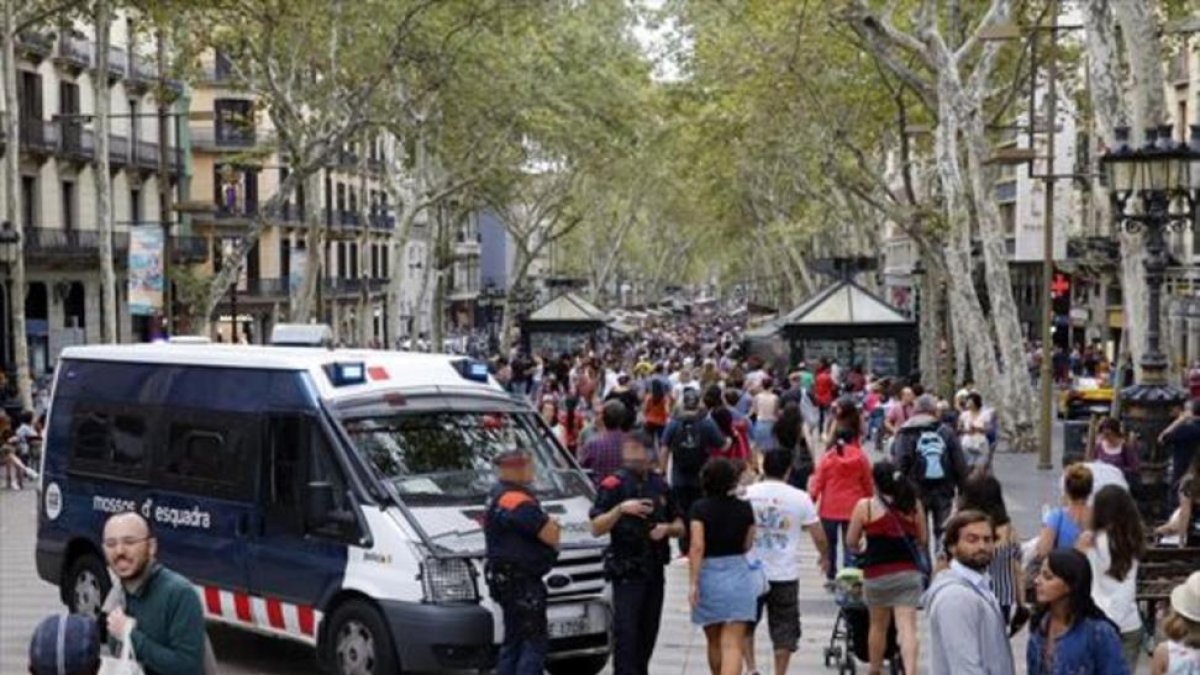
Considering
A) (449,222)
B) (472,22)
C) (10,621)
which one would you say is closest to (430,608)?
(10,621)

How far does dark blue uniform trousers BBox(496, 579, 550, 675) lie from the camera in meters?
9.02

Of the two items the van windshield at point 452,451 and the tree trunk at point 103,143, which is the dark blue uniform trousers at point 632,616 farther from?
the tree trunk at point 103,143

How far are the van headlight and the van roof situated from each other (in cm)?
143

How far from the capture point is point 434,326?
5019cm

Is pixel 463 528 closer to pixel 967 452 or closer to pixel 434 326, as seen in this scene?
pixel 967 452

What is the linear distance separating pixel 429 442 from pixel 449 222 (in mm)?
45107

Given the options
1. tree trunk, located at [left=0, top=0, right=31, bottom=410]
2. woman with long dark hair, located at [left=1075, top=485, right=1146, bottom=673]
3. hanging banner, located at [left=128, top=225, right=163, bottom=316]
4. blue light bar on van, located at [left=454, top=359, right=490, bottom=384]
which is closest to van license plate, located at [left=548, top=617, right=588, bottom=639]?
blue light bar on van, located at [left=454, top=359, right=490, bottom=384]

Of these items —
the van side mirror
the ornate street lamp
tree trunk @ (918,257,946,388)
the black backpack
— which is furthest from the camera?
tree trunk @ (918,257,946,388)

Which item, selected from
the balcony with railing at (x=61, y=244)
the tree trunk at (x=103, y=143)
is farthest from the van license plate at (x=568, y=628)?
the balcony with railing at (x=61, y=244)

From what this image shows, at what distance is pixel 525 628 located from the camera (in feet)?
29.7

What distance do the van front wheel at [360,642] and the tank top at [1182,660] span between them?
492 centimetres

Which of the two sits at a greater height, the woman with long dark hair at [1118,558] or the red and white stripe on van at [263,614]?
the woman with long dark hair at [1118,558]

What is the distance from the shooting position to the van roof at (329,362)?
10.6 meters

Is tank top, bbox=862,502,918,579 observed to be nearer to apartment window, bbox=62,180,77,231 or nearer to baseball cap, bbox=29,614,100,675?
baseball cap, bbox=29,614,100,675
